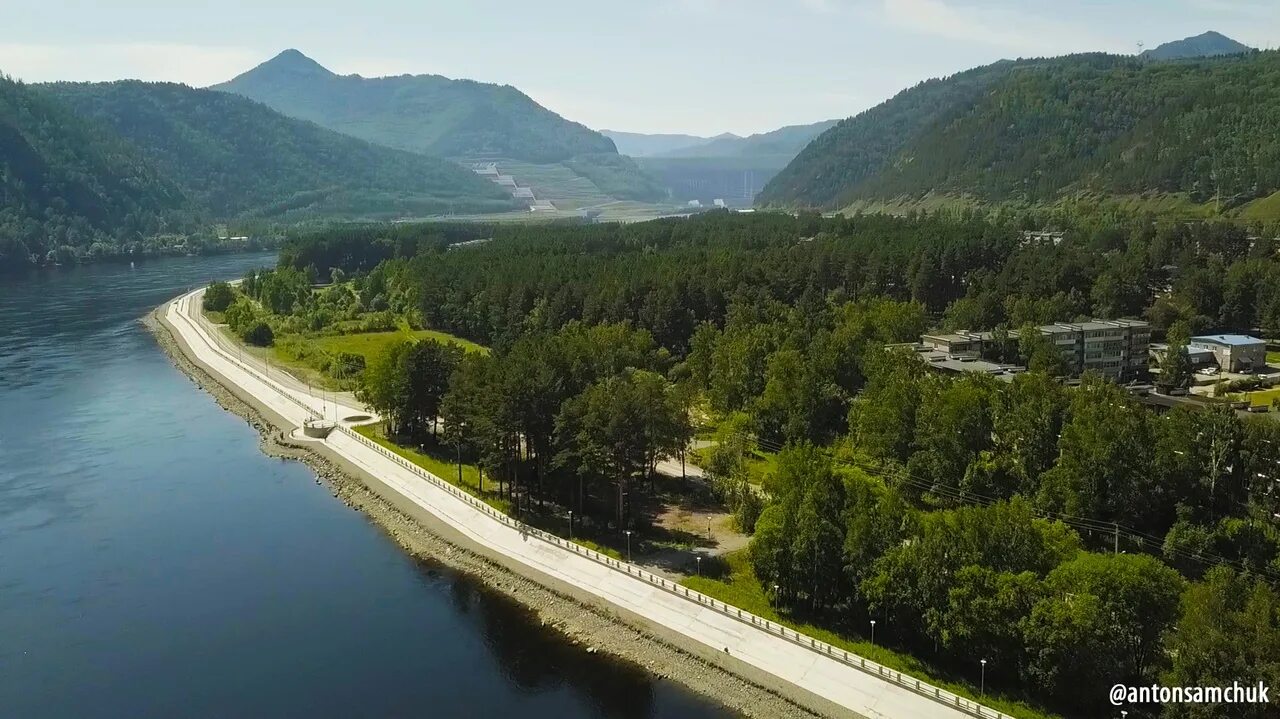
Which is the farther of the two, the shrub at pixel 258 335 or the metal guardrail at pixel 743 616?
the shrub at pixel 258 335

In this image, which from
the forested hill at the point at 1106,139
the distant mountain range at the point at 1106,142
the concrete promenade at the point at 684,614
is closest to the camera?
the concrete promenade at the point at 684,614

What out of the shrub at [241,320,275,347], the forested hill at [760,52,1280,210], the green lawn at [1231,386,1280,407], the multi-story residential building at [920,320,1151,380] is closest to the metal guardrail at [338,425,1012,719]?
the multi-story residential building at [920,320,1151,380]

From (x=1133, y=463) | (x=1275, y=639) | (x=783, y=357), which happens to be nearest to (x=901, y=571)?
(x=1275, y=639)

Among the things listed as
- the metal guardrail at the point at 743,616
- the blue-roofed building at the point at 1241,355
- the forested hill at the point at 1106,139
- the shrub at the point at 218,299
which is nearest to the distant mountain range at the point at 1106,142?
the forested hill at the point at 1106,139

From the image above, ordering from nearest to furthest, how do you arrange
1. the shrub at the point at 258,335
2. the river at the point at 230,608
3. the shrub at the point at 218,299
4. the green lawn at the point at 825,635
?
the green lawn at the point at 825,635 → the river at the point at 230,608 → the shrub at the point at 258,335 → the shrub at the point at 218,299

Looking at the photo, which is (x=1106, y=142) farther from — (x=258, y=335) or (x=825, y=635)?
(x=825, y=635)

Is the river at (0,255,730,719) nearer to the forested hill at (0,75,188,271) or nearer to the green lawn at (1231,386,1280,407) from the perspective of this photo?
the green lawn at (1231,386,1280,407)

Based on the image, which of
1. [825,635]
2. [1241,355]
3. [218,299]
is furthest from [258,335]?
[1241,355]

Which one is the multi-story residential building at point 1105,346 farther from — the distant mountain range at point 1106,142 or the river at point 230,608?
the distant mountain range at point 1106,142
